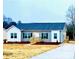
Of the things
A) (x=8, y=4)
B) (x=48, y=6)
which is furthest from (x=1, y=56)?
(x=48, y=6)

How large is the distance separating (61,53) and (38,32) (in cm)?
32

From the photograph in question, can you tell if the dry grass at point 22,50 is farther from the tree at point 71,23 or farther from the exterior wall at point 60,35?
the tree at point 71,23

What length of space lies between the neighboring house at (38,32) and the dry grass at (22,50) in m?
0.07

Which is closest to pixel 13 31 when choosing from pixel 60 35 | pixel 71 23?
pixel 60 35

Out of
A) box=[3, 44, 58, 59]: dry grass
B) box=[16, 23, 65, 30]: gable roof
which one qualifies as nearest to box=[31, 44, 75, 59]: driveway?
box=[3, 44, 58, 59]: dry grass

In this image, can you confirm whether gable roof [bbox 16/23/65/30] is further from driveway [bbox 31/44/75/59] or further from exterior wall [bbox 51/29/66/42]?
driveway [bbox 31/44/75/59]

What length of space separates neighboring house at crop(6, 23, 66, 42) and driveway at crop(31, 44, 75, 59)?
0.09 m

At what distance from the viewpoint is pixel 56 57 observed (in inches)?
93.2

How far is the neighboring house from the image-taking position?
2439 millimetres

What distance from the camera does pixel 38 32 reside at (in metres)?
2.46

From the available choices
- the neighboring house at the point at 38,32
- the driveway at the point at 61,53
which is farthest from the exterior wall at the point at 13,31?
the driveway at the point at 61,53

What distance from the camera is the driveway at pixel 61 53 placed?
92.4 inches

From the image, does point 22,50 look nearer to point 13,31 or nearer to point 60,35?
point 13,31

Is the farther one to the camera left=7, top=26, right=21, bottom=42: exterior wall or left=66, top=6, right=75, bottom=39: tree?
left=7, top=26, right=21, bottom=42: exterior wall
